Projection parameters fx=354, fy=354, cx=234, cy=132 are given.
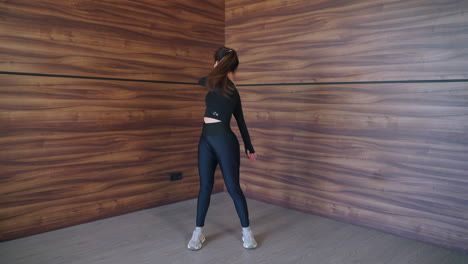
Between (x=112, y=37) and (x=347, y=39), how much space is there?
7.39 ft

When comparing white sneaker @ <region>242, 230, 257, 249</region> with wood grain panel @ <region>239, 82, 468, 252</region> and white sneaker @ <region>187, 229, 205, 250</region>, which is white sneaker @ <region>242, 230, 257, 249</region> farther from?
wood grain panel @ <region>239, 82, 468, 252</region>

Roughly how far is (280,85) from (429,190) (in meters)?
1.81

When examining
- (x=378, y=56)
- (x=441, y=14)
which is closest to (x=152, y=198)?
(x=378, y=56)

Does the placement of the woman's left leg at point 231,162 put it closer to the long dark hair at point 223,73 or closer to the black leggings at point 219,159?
the black leggings at point 219,159

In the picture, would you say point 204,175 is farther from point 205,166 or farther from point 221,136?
point 221,136

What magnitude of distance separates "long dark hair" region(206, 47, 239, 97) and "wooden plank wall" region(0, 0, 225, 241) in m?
1.26

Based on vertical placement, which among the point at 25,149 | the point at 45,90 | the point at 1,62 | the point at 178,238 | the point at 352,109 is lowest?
the point at 178,238

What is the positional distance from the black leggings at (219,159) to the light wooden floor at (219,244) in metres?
0.32

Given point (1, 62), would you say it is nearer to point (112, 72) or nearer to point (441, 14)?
point (112, 72)

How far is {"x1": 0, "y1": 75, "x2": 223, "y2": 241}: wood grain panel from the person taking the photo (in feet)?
9.58

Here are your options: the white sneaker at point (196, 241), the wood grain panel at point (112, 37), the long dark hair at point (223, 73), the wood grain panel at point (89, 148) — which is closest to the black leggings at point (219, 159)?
the white sneaker at point (196, 241)

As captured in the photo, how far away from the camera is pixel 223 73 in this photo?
8.82 ft

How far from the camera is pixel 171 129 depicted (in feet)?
13.1

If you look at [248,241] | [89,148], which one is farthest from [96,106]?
[248,241]
